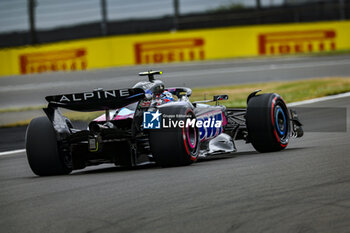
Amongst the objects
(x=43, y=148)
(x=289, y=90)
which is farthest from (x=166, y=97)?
(x=289, y=90)

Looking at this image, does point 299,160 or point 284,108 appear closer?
point 299,160

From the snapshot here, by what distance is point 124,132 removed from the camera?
7.45m

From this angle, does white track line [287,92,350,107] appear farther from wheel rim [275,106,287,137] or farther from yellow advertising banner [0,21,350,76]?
yellow advertising banner [0,21,350,76]

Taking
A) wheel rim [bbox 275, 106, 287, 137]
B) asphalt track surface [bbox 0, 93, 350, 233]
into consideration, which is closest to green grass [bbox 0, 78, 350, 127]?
wheel rim [bbox 275, 106, 287, 137]

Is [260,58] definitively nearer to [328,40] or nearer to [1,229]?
[328,40]

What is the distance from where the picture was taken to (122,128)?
26.1 feet

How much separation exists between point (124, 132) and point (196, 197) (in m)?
1.98

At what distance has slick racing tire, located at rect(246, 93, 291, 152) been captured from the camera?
27.7 feet

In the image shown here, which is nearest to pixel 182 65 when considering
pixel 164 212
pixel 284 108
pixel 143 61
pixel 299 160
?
pixel 143 61

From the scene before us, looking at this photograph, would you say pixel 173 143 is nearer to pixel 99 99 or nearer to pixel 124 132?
pixel 124 132

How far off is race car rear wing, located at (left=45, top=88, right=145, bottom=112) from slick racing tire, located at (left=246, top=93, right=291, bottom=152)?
5.49ft

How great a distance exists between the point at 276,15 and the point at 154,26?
4.68m

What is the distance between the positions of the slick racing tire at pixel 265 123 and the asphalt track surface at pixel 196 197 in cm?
32

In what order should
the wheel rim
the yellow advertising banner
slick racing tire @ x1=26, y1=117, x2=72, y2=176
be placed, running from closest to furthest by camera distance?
slick racing tire @ x1=26, y1=117, x2=72, y2=176 < the wheel rim < the yellow advertising banner
